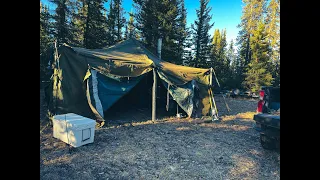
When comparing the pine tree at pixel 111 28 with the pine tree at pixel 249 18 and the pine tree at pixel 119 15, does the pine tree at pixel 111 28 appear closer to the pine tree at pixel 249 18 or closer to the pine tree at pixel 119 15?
the pine tree at pixel 119 15

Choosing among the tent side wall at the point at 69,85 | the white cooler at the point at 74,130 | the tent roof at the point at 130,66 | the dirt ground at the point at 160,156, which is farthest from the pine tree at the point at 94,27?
Result: the white cooler at the point at 74,130

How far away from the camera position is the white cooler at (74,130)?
4199 millimetres

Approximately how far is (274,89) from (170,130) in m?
3.05

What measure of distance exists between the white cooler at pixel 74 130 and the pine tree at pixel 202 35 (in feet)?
51.0

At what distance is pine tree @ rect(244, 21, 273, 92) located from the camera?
15873 mm

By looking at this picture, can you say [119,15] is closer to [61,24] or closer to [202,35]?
[61,24]

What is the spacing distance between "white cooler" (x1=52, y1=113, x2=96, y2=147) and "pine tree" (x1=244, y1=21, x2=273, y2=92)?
1500cm

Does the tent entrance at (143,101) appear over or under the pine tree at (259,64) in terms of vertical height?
under

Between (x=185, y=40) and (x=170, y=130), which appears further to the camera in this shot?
(x=185, y=40)

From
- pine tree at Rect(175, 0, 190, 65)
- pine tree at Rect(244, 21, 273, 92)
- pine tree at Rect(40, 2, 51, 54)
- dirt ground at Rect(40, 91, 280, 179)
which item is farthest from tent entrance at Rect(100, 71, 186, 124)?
pine tree at Rect(244, 21, 273, 92)
